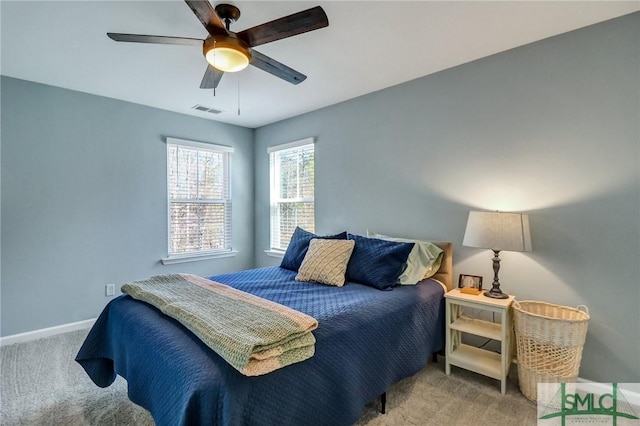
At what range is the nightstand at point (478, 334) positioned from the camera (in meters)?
2.12

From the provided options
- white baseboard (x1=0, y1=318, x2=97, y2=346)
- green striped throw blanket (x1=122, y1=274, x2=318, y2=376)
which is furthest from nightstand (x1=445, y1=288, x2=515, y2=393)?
white baseboard (x1=0, y1=318, x2=97, y2=346)

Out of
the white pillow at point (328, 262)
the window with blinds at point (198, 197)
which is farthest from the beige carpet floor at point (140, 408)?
the window with blinds at point (198, 197)

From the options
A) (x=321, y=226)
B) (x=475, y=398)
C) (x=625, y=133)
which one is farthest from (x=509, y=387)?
(x=321, y=226)

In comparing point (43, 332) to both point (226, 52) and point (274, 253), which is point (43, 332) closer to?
point (274, 253)

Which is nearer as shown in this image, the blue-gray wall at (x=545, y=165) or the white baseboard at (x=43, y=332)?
the blue-gray wall at (x=545, y=165)

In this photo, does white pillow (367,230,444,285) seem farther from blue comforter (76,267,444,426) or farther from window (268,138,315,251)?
window (268,138,315,251)

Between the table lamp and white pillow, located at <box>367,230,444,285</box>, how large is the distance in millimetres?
348

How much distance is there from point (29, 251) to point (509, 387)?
4.25 m

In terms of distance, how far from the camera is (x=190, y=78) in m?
2.94

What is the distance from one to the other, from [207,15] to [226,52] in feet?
0.84

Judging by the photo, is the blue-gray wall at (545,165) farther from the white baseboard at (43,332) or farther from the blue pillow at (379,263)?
the white baseboard at (43,332)

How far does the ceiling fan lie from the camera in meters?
1.59

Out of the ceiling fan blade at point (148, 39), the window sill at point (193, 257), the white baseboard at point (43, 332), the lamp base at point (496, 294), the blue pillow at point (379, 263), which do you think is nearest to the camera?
the ceiling fan blade at point (148, 39)

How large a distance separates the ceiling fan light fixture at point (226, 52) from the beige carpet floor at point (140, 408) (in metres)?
2.17
